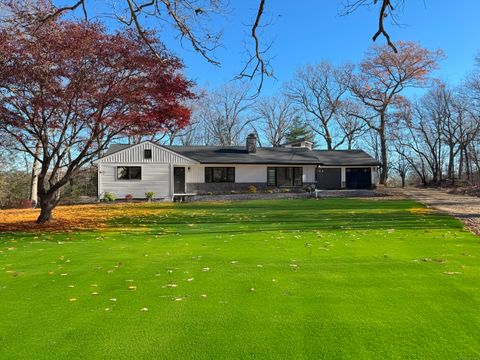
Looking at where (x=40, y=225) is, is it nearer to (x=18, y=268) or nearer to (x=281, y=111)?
(x=18, y=268)

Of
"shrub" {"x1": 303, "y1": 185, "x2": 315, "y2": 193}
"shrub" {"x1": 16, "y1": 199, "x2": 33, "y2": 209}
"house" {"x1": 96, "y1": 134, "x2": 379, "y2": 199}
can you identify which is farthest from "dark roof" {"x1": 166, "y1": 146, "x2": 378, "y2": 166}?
"shrub" {"x1": 16, "y1": 199, "x2": 33, "y2": 209}

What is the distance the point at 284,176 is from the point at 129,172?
1180 centimetres

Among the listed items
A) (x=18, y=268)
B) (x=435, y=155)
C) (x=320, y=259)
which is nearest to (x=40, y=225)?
(x=18, y=268)

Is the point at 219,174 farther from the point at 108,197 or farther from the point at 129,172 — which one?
the point at 108,197

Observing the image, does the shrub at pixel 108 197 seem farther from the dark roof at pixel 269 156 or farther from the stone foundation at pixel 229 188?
the dark roof at pixel 269 156

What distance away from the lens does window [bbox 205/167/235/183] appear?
96.7 feet

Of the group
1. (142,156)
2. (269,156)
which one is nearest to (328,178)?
(269,156)

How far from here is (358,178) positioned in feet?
110

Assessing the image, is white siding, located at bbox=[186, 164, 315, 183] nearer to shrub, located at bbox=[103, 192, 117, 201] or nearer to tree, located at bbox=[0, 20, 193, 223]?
shrub, located at bbox=[103, 192, 117, 201]

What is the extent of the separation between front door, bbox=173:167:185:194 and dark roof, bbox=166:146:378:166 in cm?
134

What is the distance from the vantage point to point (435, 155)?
4116cm

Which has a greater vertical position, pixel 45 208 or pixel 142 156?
pixel 142 156

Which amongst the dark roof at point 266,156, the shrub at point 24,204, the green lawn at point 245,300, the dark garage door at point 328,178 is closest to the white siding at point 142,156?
the dark roof at point 266,156

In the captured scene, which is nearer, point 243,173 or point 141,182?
point 141,182
